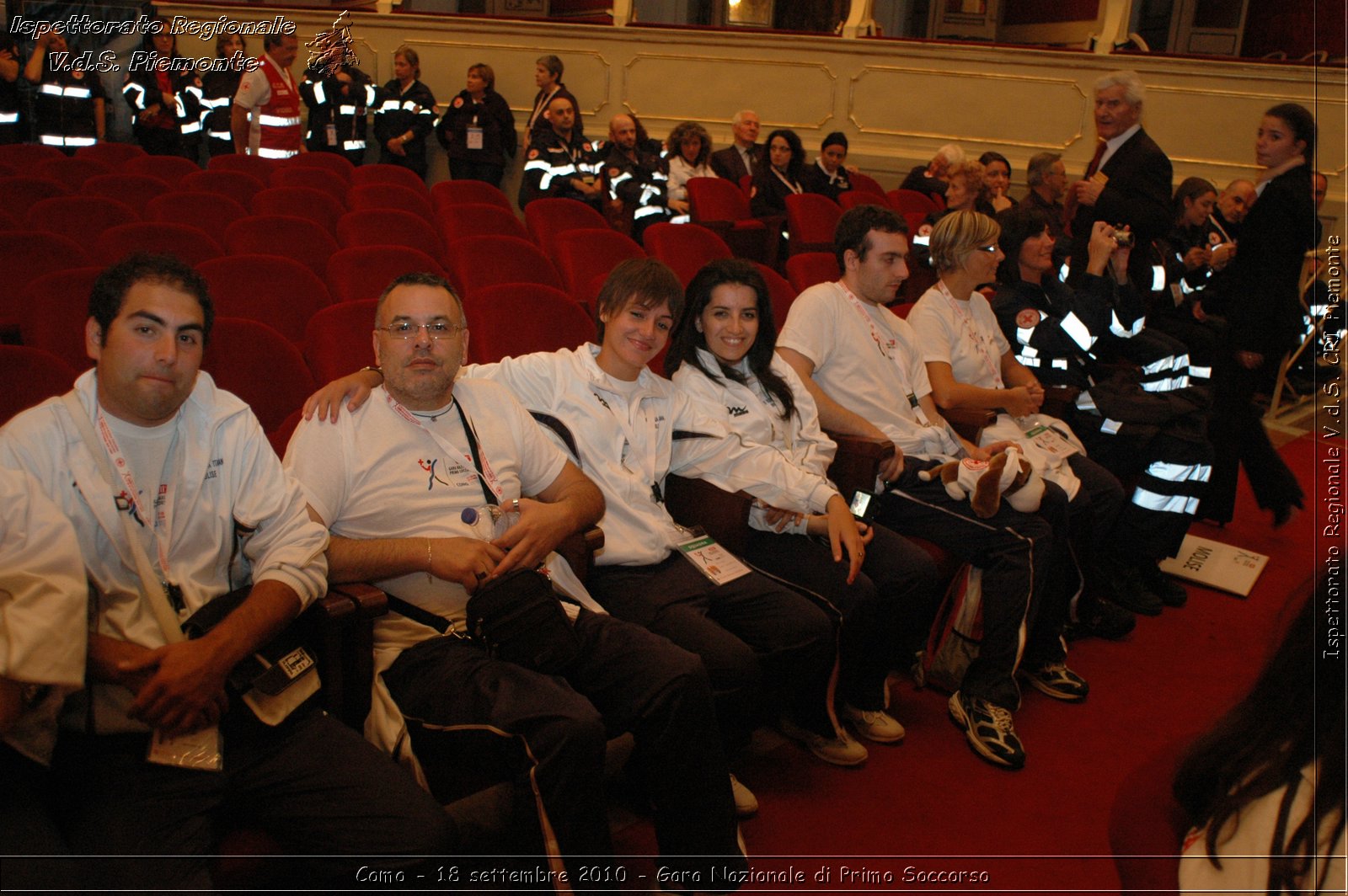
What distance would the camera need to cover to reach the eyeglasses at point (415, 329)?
188cm

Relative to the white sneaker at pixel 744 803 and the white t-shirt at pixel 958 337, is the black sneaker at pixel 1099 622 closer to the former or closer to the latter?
the white t-shirt at pixel 958 337

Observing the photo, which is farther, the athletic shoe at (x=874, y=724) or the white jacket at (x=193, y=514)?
the athletic shoe at (x=874, y=724)

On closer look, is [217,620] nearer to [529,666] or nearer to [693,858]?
[529,666]

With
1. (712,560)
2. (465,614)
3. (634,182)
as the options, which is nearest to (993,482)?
(712,560)

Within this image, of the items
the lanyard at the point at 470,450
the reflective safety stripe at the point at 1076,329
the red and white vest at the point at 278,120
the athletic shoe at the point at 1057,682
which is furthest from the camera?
the red and white vest at the point at 278,120

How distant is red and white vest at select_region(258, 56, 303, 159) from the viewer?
19.0 feet

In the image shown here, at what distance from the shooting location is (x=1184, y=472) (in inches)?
129

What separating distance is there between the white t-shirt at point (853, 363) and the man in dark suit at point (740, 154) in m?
3.96

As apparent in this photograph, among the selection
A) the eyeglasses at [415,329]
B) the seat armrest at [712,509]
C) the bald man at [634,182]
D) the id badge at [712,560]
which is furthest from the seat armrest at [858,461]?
the bald man at [634,182]

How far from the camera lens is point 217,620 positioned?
1511mm

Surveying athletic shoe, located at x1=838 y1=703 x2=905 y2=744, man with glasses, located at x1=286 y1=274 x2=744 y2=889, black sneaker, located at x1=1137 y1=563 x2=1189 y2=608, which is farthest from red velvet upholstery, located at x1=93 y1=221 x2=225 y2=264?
black sneaker, located at x1=1137 y1=563 x2=1189 y2=608

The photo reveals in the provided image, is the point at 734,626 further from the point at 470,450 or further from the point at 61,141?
the point at 61,141

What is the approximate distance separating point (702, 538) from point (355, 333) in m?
1.07

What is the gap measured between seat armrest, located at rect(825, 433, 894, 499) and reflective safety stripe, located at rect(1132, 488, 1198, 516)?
4.21 ft
